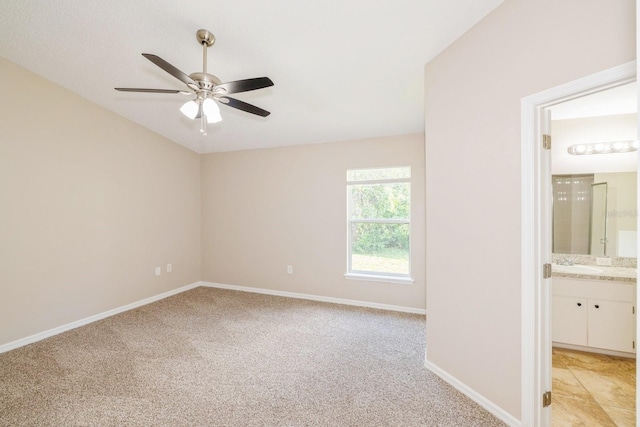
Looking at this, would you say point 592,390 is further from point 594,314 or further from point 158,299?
point 158,299

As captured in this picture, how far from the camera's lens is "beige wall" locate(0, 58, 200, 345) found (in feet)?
9.46

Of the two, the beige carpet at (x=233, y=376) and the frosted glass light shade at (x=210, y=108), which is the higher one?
the frosted glass light shade at (x=210, y=108)

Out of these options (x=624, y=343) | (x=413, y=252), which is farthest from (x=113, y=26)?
(x=624, y=343)

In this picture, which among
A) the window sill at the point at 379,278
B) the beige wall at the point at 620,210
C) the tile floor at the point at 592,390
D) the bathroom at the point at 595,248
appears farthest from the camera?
Answer: the window sill at the point at 379,278

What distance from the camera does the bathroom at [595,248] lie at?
240cm

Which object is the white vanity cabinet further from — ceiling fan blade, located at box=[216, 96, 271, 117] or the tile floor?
ceiling fan blade, located at box=[216, 96, 271, 117]

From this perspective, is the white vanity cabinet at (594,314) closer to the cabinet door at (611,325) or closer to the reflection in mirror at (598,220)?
the cabinet door at (611,325)

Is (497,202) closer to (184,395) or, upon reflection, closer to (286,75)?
(286,75)

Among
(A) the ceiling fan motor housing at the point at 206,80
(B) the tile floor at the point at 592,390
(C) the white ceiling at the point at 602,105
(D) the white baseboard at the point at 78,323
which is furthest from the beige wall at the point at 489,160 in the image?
(D) the white baseboard at the point at 78,323

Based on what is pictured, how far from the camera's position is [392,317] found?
3.67 metres

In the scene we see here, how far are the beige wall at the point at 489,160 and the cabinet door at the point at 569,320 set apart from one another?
1.31 m

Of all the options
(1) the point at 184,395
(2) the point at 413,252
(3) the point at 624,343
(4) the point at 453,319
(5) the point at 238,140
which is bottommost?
(1) the point at 184,395

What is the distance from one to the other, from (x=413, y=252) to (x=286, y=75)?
8.84 feet

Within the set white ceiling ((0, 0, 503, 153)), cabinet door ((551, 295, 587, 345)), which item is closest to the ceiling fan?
white ceiling ((0, 0, 503, 153))
